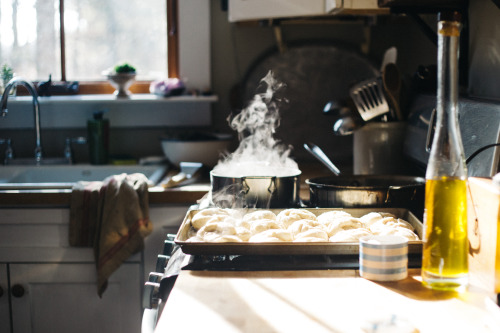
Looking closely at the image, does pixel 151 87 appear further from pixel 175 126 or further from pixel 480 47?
pixel 480 47

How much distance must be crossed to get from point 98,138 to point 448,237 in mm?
2000

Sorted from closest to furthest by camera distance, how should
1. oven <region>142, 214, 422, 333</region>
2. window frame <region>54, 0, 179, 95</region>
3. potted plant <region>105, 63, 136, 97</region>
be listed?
oven <region>142, 214, 422, 333</region> → potted plant <region>105, 63, 136, 97</region> → window frame <region>54, 0, 179, 95</region>

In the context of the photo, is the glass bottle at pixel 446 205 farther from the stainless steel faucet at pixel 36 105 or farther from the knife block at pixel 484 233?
the stainless steel faucet at pixel 36 105

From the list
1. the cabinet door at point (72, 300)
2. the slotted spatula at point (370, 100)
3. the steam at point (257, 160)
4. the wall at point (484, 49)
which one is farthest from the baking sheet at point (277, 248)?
the cabinet door at point (72, 300)

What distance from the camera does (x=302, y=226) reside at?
47.8 inches

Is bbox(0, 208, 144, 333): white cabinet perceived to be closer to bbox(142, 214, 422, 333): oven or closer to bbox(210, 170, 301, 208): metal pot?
bbox(210, 170, 301, 208): metal pot

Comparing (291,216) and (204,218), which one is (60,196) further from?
(291,216)

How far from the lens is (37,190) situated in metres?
2.16

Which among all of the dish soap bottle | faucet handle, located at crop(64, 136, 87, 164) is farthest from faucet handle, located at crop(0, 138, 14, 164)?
the dish soap bottle

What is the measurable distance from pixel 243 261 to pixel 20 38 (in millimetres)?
2206

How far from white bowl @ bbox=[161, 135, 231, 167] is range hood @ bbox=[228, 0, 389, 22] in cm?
54

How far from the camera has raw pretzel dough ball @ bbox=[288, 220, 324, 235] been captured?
121cm

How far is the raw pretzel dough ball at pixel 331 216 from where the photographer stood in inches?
50.9

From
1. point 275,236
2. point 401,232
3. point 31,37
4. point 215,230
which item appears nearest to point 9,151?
point 31,37
